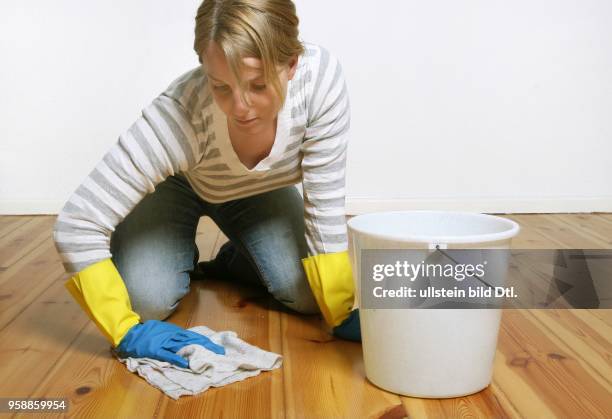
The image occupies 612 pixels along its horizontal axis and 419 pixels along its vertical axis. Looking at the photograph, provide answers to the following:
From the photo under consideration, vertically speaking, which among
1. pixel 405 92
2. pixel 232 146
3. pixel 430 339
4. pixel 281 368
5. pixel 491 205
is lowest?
pixel 491 205

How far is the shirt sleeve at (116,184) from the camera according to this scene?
123 centimetres

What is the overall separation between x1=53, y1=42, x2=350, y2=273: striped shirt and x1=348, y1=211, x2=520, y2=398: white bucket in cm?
23

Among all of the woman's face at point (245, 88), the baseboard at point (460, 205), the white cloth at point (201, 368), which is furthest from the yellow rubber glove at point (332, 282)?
the baseboard at point (460, 205)

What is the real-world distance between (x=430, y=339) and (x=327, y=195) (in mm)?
391

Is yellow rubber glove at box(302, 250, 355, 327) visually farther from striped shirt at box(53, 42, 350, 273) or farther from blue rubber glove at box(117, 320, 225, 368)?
blue rubber glove at box(117, 320, 225, 368)

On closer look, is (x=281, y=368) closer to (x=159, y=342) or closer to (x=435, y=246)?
(x=159, y=342)

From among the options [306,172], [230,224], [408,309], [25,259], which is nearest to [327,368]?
[408,309]

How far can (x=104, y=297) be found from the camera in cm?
123

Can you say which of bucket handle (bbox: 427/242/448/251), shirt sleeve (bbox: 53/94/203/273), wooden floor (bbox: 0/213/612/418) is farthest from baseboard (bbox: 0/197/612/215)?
bucket handle (bbox: 427/242/448/251)

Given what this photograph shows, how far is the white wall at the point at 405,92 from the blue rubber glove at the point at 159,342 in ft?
4.24

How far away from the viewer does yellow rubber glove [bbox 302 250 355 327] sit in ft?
4.36

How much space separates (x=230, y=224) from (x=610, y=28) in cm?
154

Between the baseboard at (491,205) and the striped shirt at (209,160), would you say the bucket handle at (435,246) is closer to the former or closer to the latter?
the striped shirt at (209,160)

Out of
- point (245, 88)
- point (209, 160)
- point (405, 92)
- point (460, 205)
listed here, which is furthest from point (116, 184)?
point (460, 205)
